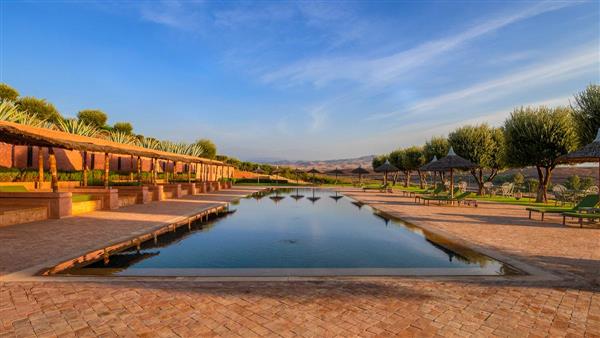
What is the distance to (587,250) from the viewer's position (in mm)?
7598

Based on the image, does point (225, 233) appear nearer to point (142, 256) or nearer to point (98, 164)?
point (142, 256)

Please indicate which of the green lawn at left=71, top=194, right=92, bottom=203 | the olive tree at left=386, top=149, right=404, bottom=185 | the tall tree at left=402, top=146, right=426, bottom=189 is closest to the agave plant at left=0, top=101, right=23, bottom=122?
the green lawn at left=71, top=194, right=92, bottom=203

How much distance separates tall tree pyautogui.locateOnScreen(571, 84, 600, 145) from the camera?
17406mm

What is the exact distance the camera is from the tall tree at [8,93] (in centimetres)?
4366

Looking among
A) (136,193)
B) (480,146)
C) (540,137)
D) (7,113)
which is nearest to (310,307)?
(136,193)

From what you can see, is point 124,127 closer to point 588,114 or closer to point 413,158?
point 413,158

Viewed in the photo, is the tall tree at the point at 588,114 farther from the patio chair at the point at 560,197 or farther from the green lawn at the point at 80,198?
the green lawn at the point at 80,198

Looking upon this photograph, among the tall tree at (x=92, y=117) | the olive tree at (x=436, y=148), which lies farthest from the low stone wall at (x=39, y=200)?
the tall tree at (x=92, y=117)

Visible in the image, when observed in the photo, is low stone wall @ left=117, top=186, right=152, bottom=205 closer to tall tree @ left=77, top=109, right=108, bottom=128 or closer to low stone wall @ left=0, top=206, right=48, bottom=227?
low stone wall @ left=0, top=206, right=48, bottom=227

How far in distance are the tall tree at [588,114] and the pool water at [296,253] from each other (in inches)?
552

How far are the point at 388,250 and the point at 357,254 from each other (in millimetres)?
859

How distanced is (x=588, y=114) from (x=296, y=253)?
19.3 meters

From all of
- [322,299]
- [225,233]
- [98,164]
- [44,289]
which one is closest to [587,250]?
[322,299]

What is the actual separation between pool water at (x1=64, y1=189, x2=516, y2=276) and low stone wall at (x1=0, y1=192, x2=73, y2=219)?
16.1ft
